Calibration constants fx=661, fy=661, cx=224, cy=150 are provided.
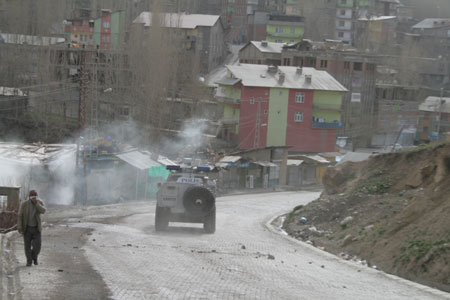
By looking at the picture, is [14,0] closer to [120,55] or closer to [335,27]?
[120,55]

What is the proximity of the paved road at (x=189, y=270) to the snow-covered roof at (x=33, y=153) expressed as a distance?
17.0 meters

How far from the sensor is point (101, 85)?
7531cm

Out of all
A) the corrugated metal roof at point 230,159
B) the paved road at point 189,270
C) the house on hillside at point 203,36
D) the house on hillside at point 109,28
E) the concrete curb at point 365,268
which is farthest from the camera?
the house on hillside at point 203,36

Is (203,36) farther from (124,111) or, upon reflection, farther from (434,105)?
Answer: (434,105)

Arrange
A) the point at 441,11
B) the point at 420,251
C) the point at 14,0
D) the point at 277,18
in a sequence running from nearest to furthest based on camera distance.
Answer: the point at 420,251 → the point at 14,0 → the point at 277,18 → the point at 441,11

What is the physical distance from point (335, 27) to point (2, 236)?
11057 cm

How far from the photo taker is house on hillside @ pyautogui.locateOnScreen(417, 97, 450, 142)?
8181 centimetres

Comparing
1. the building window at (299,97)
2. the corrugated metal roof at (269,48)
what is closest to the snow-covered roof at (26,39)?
the corrugated metal roof at (269,48)

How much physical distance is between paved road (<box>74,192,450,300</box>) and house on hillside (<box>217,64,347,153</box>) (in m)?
46.2

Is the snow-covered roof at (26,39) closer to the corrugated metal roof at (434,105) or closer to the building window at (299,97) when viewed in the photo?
the building window at (299,97)

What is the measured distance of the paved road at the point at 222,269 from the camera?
1115cm

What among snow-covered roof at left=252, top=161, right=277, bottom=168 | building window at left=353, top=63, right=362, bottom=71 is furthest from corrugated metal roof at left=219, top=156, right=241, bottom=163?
building window at left=353, top=63, right=362, bottom=71

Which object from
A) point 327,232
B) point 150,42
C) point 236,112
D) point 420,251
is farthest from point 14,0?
point 420,251

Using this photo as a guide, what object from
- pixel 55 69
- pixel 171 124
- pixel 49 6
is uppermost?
pixel 49 6
